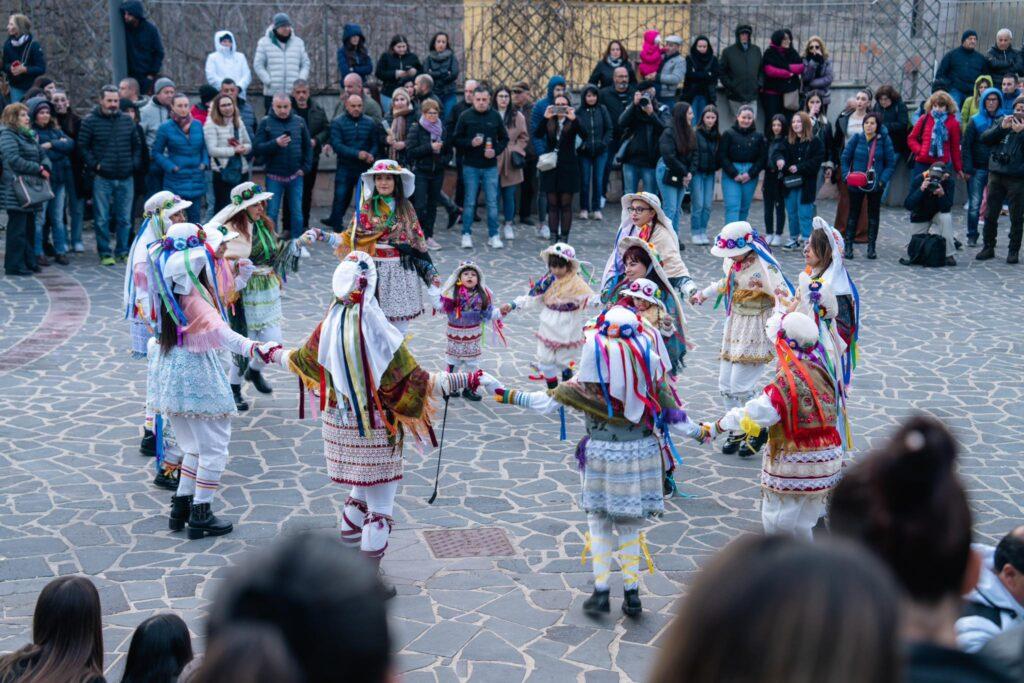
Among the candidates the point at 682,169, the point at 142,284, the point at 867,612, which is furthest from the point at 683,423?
the point at 682,169

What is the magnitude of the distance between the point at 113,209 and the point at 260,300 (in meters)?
6.33

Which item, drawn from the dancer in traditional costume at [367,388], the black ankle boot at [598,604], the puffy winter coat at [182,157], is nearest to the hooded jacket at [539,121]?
the puffy winter coat at [182,157]

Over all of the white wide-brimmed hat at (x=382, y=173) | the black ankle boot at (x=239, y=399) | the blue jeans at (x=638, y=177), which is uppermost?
the white wide-brimmed hat at (x=382, y=173)

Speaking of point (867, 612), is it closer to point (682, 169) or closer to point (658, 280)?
point (658, 280)

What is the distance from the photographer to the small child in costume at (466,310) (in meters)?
9.63

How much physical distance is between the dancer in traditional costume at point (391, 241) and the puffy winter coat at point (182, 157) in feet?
18.9

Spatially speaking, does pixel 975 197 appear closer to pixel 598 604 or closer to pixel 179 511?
pixel 598 604

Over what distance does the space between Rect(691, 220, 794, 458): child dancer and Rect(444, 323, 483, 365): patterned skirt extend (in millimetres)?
1933

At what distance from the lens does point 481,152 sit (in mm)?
16078

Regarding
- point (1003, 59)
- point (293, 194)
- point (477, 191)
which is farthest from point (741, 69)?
point (293, 194)

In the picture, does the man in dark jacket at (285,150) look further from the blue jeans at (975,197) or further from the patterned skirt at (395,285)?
the blue jeans at (975,197)

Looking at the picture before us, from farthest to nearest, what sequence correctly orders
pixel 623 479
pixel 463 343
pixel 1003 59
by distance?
pixel 1003 59 → pixel 463 343 → pixel 623 479

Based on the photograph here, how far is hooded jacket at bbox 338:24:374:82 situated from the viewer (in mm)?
17938

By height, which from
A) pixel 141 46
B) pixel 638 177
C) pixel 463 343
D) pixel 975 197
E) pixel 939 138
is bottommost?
pixel 463 343
